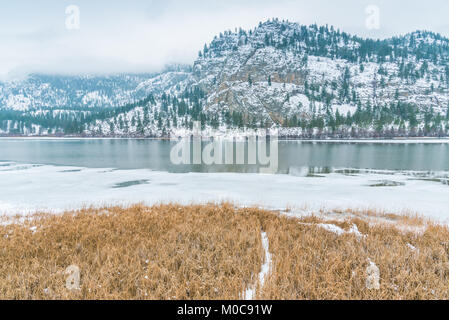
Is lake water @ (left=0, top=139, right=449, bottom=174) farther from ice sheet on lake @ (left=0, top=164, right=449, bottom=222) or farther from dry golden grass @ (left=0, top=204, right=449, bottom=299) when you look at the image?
dry golden grass @ (left=0, top=204, right=449, bottom=299)

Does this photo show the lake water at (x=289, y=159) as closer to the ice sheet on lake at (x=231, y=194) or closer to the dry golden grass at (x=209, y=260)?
the ice sheet on lake at (x=231, y=194)

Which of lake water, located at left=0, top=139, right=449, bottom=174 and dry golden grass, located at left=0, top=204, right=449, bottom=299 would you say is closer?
dry golden grass, located at left=0, top=204, right=449, bottom=299

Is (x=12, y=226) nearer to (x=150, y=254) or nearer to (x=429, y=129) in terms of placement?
(x=150, y=254)

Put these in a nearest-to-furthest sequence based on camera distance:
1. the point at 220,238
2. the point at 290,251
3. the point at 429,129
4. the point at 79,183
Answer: the point at 290,251, the point at 220,238, the point at 79,183, the point at 429,129

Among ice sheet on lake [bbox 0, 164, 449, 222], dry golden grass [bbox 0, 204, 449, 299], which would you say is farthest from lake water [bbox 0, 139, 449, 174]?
dry golden grass [bbox 0, 204, 449, 299]

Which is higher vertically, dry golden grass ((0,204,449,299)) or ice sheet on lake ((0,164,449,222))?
dry golden grass ((0,204,449,299))

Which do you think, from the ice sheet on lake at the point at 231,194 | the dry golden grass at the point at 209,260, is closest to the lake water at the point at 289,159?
the ice sheet on lake at the point at 231,194

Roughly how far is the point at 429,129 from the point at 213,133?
473ft

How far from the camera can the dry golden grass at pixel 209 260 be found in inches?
181

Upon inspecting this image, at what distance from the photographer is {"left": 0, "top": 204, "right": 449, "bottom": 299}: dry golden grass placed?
4.59 metres

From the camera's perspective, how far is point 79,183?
73.2 feet

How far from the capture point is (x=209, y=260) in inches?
229

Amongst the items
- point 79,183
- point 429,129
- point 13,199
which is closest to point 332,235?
point 13,199
